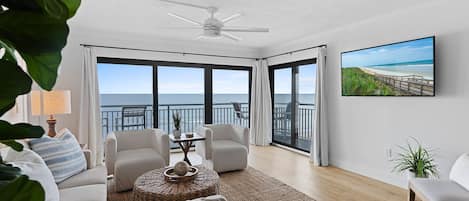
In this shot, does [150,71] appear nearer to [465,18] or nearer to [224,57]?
[224,57]

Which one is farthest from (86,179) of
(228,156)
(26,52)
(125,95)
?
(125,95)

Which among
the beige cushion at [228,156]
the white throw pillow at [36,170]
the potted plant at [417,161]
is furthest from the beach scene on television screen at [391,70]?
the white throw pillow at [36,170]

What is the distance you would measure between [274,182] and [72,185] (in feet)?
7.73

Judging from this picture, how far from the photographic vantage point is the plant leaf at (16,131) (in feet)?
1.24

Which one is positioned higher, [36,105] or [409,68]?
[409,68]

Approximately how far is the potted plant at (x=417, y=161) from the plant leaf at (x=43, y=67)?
3318 mm

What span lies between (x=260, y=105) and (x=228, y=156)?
7.63ft

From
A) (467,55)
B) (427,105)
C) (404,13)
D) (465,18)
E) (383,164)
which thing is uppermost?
(404,13)

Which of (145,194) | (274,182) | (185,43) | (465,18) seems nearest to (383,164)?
(274,182)

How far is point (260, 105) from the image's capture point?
235 inches

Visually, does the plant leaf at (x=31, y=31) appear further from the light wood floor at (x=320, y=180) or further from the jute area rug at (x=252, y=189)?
the light wood floor at (x=320, y=180)

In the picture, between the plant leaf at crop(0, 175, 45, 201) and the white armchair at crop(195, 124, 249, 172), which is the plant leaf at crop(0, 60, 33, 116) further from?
the white armchair at crop(195, 124, 249, 172)

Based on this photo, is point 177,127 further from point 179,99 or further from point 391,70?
point 391,70

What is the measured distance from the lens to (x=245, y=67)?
6.01 meters
